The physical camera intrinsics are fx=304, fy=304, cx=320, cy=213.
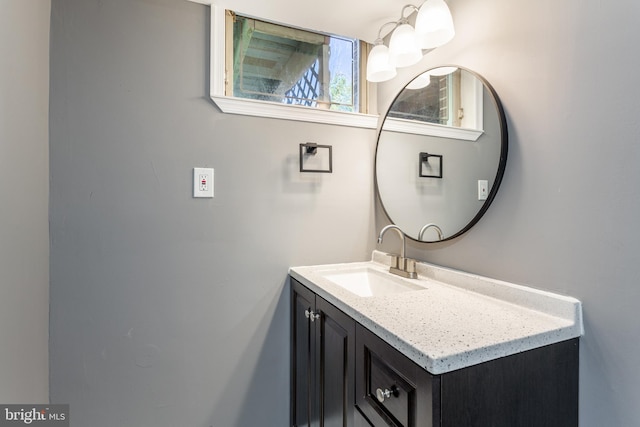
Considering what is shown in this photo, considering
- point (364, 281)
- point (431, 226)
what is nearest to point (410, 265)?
point (431, 226)

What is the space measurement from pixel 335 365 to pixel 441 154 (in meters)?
0.94

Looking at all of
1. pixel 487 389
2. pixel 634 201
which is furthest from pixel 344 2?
pixel 487 389

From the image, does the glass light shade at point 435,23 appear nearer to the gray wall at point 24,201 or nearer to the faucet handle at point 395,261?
the faucet handle at point 395,261

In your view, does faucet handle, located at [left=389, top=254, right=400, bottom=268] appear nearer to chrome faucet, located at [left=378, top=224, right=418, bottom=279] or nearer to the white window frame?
chrome faucet, located at [left=378, top=224, right=418, bottom=279]

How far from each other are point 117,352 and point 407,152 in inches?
61.3

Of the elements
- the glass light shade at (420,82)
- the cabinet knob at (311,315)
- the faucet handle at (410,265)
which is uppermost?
the glass light shade at (420,82)

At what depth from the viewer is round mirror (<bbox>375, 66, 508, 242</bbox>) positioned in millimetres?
1093

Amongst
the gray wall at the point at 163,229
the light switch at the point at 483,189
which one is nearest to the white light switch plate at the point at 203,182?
the gray wall at the point at 163,229

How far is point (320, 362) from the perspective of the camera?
121cm

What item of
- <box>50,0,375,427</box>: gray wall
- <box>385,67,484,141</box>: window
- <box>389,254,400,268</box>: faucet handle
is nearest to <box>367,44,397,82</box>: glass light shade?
<box>385,67,484,141</box>: window

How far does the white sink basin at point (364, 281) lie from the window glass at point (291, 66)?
89cm

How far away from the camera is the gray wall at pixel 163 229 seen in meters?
1.21

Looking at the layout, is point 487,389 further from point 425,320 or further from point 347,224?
point 347,224

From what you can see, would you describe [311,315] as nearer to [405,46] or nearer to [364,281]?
[364,281]
